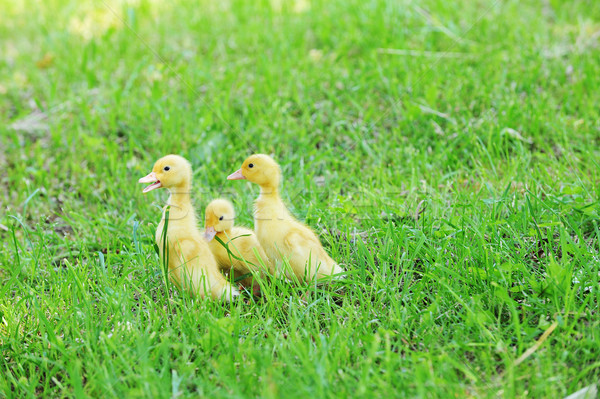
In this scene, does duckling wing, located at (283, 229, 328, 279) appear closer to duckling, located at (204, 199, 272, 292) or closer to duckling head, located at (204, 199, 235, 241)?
duckling, located at (204, 199, 272, 292)

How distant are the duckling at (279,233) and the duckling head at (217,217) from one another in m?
0.15

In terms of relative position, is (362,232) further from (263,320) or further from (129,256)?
(129,256)

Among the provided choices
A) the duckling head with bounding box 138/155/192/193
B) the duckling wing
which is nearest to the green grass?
the duckling wing

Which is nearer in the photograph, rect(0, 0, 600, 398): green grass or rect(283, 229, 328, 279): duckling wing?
rect(0, 0, 600, 398): green grass

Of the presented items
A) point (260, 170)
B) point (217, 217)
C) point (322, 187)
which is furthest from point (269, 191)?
point (322, 187)

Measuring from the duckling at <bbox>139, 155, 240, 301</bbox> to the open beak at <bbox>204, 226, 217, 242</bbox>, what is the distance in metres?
0.03

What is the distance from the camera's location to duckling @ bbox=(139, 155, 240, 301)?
8.82 feet

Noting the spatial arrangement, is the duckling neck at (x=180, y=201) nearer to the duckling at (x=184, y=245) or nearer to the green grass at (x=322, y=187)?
the duckling at (x=184, y=245)

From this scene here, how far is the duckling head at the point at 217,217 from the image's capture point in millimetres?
2730

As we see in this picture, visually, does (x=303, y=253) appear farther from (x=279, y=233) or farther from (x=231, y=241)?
(x=231, y=241)

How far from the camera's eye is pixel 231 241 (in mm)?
2889

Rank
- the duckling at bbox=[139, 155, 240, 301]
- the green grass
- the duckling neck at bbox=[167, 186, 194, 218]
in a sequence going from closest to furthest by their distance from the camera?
1. the green grass
2. the duckling at bbox=[139, 155, 240, 301]
3. the duckling neck at bbox=[167, 186, 194, 218]

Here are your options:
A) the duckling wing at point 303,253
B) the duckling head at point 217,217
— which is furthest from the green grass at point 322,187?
the duckling head at point 217,217

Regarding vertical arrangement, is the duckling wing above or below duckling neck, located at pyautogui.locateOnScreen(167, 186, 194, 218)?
below
